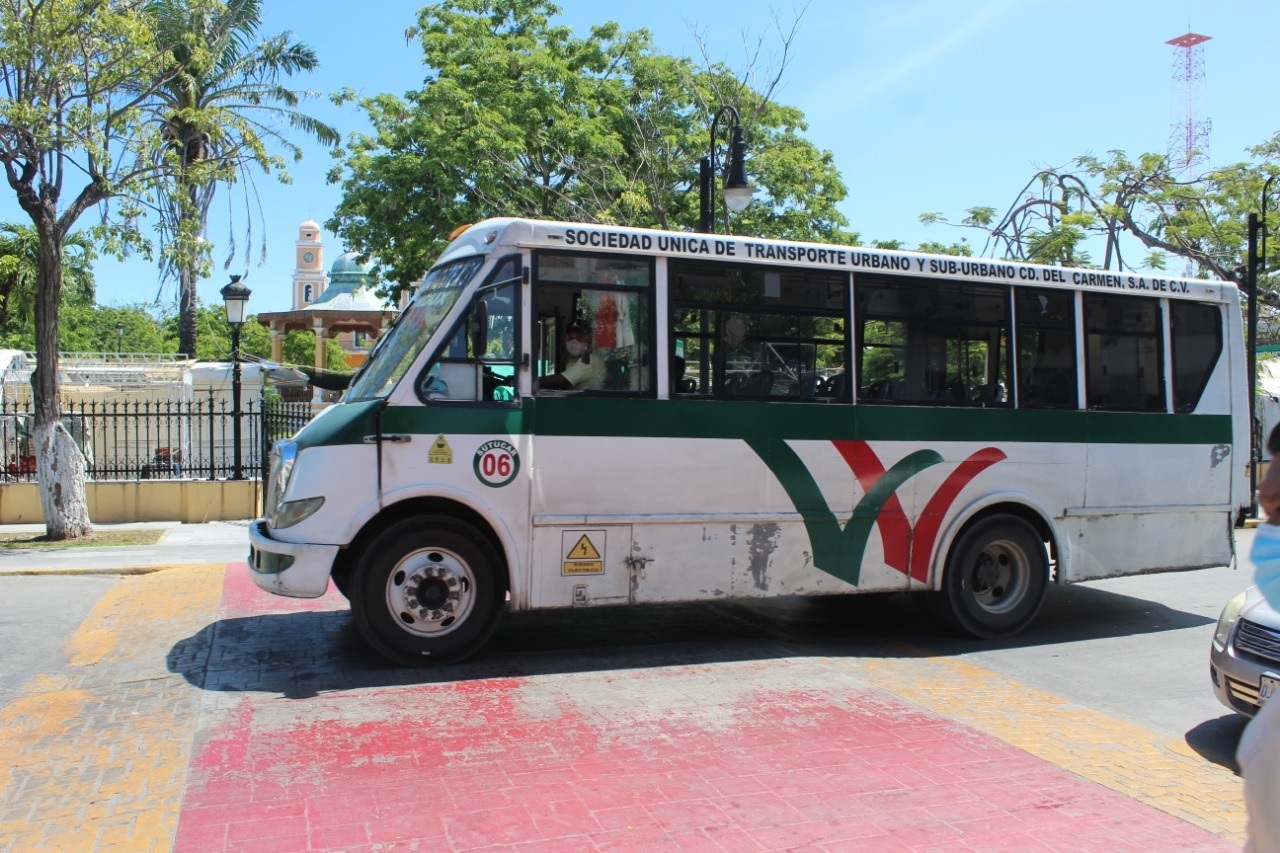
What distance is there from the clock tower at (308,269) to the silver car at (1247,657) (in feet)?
343

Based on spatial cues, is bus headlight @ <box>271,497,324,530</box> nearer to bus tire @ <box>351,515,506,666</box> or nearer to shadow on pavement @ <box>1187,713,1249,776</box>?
bus tire @ <box>351,515,506,666</box>

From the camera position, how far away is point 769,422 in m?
7.86

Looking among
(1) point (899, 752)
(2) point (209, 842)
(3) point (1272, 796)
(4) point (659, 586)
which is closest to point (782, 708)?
(1) point (899, 752)

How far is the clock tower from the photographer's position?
105 m

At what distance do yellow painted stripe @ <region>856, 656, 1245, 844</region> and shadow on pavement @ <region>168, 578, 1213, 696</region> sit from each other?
41cm

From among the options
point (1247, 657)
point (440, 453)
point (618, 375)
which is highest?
point (618, 375)

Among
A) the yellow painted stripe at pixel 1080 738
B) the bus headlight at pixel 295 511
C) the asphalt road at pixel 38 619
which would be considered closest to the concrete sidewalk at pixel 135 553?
the asphalt road at pixel 38 619

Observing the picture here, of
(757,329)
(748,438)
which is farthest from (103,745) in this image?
(757,329)

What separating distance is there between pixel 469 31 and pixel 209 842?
23.7 m

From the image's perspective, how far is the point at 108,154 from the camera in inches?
582

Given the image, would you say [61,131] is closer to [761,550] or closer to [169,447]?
[169,447]

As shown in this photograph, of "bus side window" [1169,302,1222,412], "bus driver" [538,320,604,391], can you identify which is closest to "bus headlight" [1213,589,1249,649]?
"bus side window" [1169,302,1222,412]

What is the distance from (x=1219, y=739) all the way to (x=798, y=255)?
416cm

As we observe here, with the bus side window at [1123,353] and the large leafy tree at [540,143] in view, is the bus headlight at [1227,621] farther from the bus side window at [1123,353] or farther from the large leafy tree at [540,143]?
the large leafy tree at [540,143]
